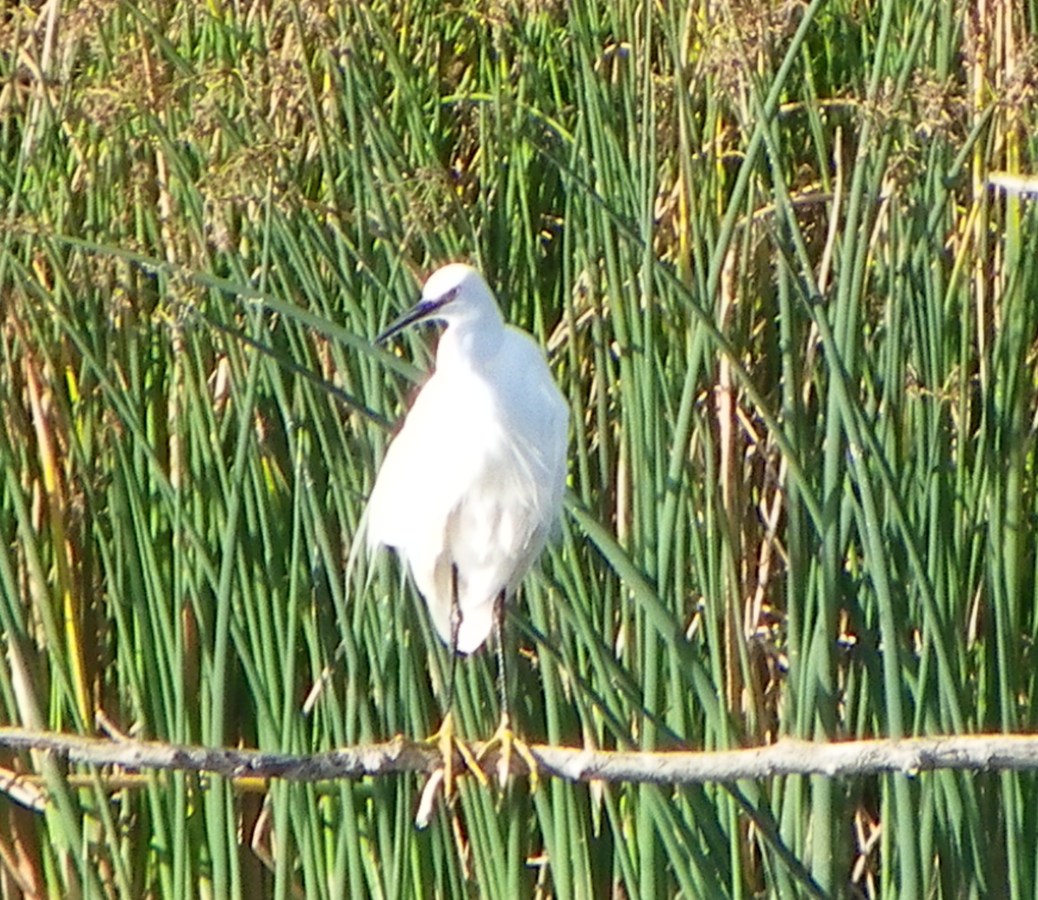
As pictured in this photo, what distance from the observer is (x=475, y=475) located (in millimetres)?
1863

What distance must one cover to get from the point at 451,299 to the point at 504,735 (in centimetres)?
45

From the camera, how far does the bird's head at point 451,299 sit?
1.60 metres

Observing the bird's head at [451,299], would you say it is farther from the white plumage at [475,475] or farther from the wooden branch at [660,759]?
the wooden branch at [660,759]

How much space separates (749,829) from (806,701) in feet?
1.28

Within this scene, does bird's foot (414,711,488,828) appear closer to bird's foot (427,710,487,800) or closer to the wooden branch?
bird's foot (427,710,487,800)

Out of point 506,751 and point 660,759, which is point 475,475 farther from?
→ point 660,759

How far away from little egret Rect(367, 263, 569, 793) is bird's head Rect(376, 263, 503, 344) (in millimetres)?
24

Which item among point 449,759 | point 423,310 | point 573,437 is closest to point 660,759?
point 449,759

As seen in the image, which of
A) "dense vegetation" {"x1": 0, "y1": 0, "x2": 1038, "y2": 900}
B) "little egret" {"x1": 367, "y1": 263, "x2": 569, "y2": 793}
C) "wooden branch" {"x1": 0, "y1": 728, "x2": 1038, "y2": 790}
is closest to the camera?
"wooden branch" {"x1": 0, "y1": 728, "x2": 1038, "y2": 790}

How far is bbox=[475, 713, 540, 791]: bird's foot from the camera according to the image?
5.34 ft

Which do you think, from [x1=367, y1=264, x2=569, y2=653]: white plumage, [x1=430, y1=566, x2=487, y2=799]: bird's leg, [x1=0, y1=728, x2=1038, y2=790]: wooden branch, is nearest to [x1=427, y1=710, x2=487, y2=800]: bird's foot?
[x1=430, y1=566, x2=487, y2=799]: bird's leg

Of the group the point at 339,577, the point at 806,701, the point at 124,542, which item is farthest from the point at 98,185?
the point at 806,701

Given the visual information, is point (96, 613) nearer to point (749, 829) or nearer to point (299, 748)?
point (299, 748)

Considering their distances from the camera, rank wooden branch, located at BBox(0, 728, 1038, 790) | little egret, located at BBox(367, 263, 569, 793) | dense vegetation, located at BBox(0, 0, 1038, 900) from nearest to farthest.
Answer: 1. wooden branch, located at BBox(0, 728, 1038, 790)
2. dense vegetation, located at BBox(0, 0, 1038, 900)
3. little egret, located at BBox(367, 263, 569, 793)
